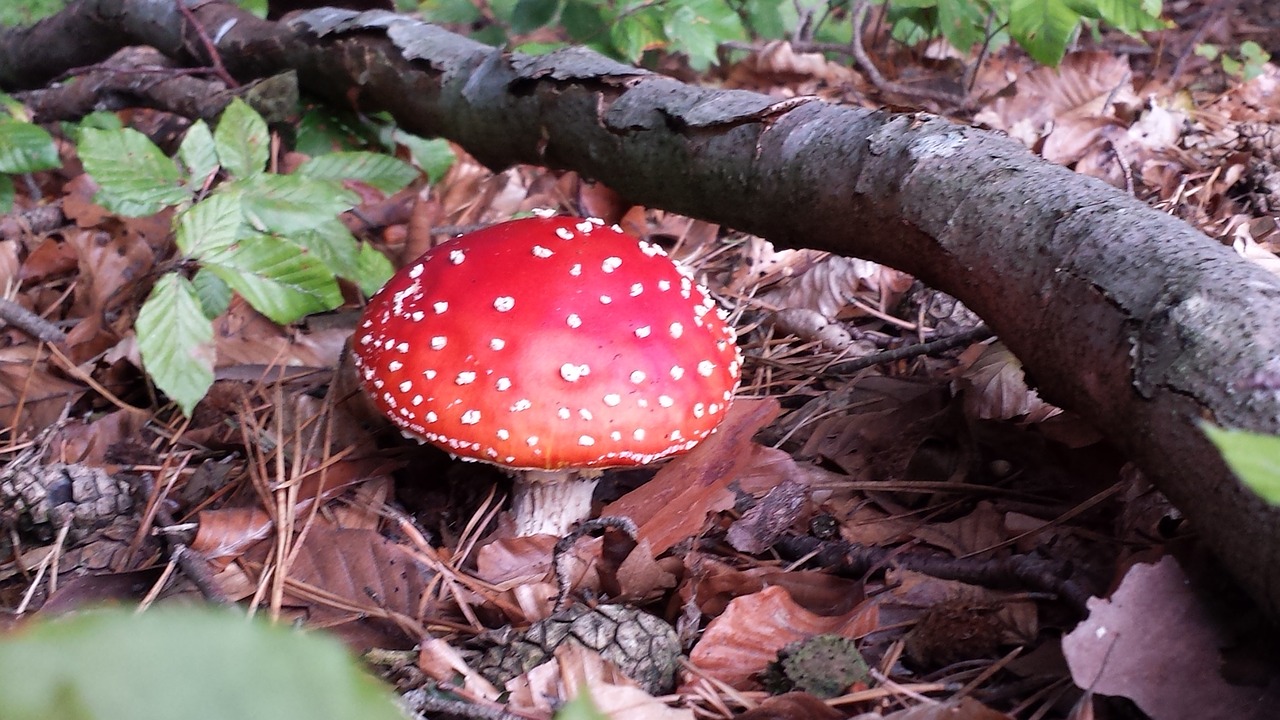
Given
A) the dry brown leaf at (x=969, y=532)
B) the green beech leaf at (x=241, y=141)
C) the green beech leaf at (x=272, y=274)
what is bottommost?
the dry brown leaf at (x=969, y=532)

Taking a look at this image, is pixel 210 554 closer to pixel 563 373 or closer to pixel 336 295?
pixel 336 295

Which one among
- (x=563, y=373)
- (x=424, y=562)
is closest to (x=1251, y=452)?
(x=563, y=373)

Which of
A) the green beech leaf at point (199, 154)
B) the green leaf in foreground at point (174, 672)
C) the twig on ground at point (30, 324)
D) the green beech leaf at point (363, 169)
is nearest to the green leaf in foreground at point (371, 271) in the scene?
the green beech leaf at point (363, 169)

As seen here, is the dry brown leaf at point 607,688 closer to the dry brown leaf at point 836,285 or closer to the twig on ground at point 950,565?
the twig on ground at point 950,565

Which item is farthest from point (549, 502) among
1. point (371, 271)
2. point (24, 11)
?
point (24, 11)

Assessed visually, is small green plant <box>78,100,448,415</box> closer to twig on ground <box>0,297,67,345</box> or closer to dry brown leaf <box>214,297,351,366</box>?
dry brown leaf <box>214,297,351,366</box>

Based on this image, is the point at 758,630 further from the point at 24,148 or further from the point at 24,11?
the point at 24,11
